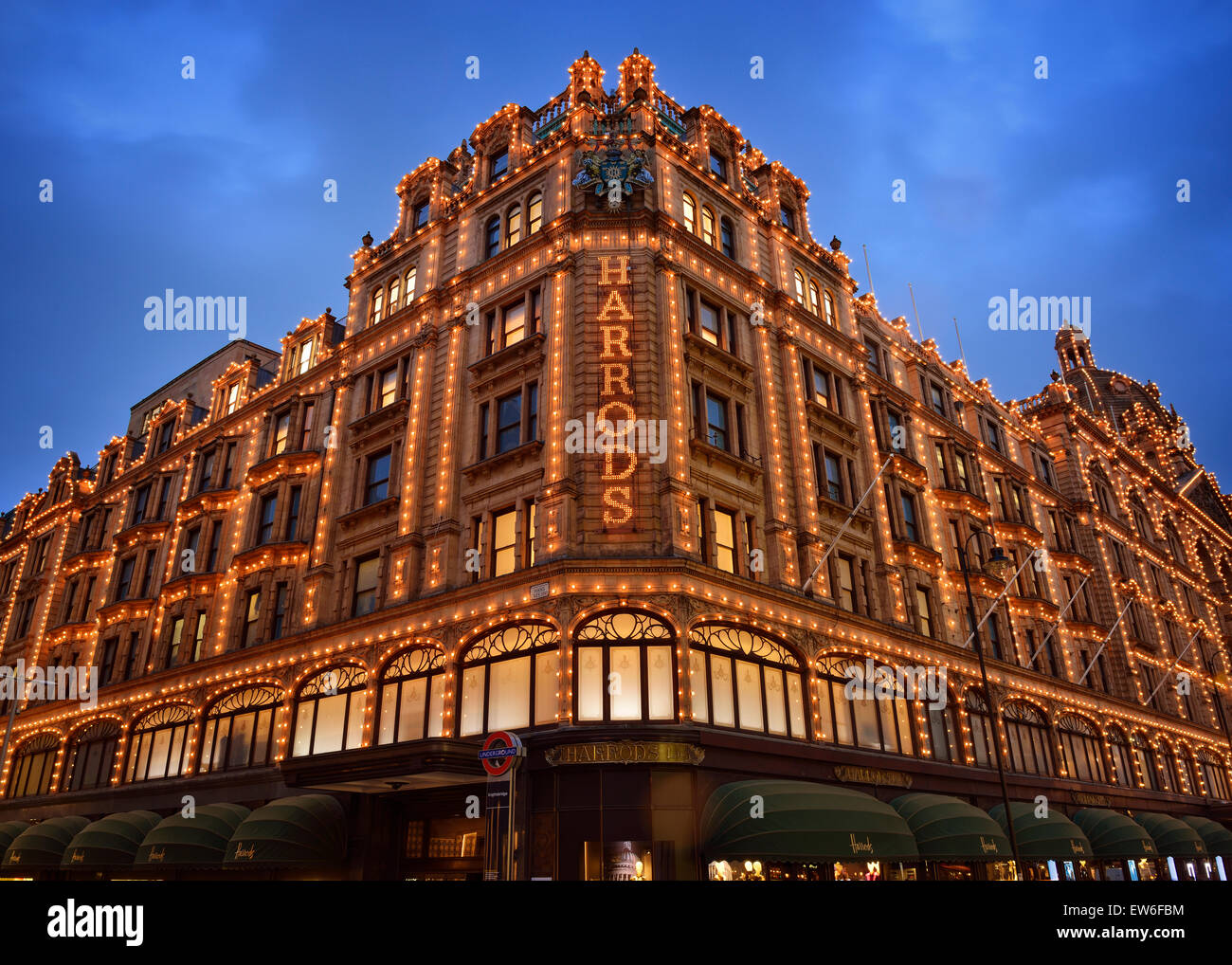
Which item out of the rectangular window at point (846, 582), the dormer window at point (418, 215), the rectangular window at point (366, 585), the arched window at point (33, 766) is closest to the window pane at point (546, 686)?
the rectangular window at point (366, 585)

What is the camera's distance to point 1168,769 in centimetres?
4469

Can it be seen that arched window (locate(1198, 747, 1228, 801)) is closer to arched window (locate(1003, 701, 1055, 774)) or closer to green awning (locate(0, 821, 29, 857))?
arched window (locate(1003, 701, 1055, 774))

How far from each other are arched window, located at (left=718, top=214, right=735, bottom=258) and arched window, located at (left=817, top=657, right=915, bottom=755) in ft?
55.6

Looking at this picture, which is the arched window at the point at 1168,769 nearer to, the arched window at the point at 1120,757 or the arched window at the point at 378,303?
the arched window at the point at 1120,757

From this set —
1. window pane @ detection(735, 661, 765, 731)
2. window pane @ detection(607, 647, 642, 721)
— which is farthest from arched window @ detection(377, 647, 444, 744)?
window pane @ detection(735, 661, 765, 731)

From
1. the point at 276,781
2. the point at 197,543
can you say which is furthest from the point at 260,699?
the point at 197,543

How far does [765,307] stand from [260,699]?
82.8 feet

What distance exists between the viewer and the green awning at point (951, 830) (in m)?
23.8

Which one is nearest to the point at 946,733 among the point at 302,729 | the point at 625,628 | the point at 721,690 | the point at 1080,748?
the point at 1080,748

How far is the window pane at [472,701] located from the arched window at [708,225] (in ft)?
61.8

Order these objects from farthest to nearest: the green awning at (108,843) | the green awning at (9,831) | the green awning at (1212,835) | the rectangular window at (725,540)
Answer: the green awning at (1212,835) < the green awning at (9,831) < the green awning at (108,843) < the rectangular window at (725,540)
